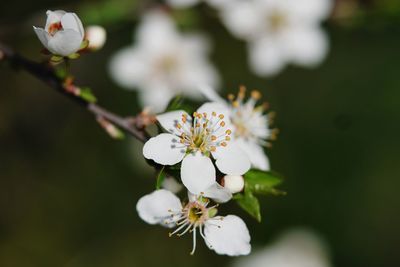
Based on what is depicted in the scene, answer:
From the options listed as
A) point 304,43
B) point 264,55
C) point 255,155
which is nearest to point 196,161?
point 255,155

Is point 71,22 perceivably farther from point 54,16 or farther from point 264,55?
point 264,55

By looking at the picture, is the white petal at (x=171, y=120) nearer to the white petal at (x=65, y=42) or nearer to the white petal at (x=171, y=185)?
the white petal at (x=171, y=185)

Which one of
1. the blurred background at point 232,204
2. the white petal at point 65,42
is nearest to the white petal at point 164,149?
the white petal at point 65,42

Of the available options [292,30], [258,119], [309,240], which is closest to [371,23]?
[292,30]

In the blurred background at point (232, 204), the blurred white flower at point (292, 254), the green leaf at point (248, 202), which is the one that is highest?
the blurred background at point (232, 204)

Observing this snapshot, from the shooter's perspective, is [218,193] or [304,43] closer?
[218,193]

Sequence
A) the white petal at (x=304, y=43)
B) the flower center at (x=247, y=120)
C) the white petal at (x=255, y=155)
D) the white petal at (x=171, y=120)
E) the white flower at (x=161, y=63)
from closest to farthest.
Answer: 1. the white petal at (x=171, y=120)
2. the white petal at (x=255, y=155)
3. the flower center at (x=247, y=120)
4. the white flower at (x=161, y=63)
5. the white petal at (x=304, y=43)

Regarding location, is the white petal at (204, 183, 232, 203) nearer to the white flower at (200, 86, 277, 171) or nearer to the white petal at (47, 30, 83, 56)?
the white flower at (200, 86, 277, 171)
